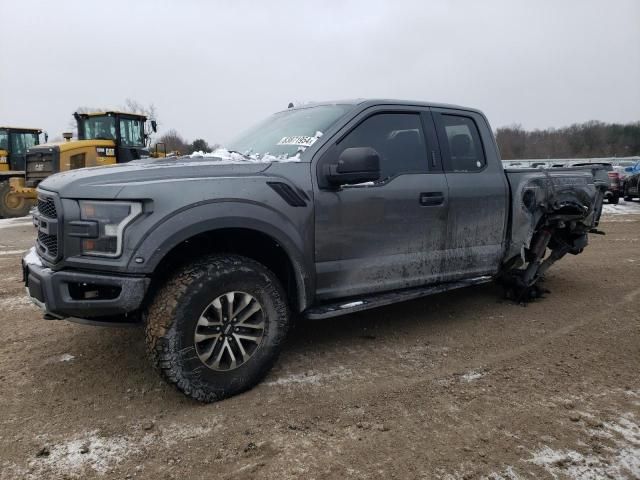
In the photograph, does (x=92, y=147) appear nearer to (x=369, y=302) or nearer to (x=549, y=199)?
Result: (x=369, y=302)

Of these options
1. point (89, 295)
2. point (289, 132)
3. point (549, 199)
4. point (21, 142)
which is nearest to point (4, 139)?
point (21, 142)

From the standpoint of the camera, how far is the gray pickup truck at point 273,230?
2812mm

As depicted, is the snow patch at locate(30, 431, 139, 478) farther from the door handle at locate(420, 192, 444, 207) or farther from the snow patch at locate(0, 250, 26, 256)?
the snow patch at locate(0, 250, 26, 256)

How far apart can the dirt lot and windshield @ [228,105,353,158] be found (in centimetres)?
161

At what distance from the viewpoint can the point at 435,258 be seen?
4.08 meters

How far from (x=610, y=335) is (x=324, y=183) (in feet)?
9.57

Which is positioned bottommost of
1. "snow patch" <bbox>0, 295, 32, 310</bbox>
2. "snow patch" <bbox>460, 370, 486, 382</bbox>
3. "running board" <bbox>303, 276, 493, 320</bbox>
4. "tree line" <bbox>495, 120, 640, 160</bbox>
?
"snow patch" <bbox>460, 370, 486, 382</bbox>

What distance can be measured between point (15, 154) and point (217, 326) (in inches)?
659

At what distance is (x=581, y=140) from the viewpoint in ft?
204

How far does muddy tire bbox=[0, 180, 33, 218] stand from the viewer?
14773 millimetres

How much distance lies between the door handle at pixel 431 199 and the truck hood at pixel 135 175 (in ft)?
4.34

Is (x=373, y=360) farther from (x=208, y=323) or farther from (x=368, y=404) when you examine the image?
(x=208, y=323)

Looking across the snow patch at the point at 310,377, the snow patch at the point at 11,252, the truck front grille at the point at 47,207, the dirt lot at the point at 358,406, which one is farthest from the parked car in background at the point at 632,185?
the truck front grille at the point at 47,207

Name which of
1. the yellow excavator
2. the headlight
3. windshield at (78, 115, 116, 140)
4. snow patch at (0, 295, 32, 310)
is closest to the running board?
the headlight
